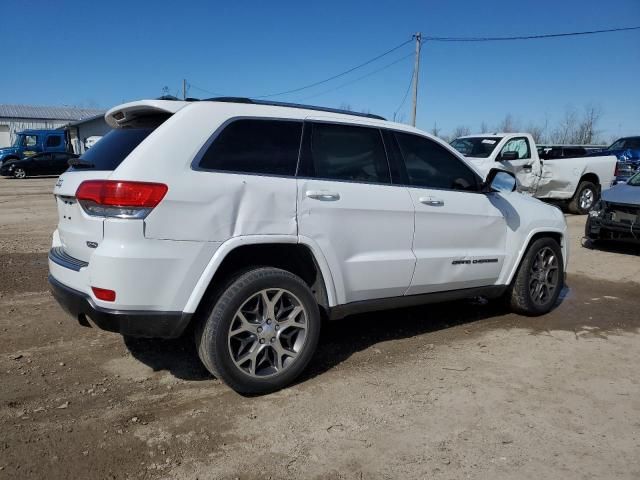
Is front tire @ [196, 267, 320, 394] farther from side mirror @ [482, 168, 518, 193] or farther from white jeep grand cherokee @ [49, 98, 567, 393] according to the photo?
side mirror @ [482, 168, 518, 193]

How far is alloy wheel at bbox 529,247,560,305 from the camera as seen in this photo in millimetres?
5316

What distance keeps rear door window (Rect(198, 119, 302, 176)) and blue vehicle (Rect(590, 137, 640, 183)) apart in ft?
56.0

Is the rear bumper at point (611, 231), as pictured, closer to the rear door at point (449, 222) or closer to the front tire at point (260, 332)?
the rear door at point (449, 222)

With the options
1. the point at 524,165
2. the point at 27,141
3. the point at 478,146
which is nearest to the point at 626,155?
the point at 524,165

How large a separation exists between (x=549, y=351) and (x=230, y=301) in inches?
111

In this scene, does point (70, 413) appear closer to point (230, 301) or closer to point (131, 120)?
point (230, 301)

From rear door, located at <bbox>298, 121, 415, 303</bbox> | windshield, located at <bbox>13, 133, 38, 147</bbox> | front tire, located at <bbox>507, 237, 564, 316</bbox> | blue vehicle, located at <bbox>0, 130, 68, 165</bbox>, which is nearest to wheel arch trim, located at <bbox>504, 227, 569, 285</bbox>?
front tire, located at <bbox>507, 237, 564, 316</bbox>

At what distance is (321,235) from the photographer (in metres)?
3.61

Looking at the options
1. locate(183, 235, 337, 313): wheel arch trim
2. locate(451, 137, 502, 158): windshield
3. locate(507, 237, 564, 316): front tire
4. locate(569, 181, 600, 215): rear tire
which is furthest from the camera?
locate(569, 181, 600, 215): rear tire

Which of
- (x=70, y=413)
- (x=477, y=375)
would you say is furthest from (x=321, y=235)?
(x=70, y=413)

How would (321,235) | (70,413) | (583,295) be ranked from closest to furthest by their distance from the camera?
1. (70,413)
2. (321,235)
3. (583,295)

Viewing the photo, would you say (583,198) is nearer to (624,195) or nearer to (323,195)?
(624,195)

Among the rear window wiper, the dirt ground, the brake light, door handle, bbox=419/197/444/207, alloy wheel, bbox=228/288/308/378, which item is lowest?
the dirt ground

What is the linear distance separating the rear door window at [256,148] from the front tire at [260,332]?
2.22 ft
